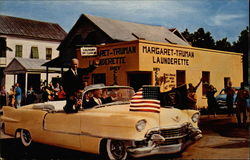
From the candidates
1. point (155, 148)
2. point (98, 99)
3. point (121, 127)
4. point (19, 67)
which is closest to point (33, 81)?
point (19, 67)

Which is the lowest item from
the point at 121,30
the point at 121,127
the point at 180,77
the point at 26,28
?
the point at 121,127

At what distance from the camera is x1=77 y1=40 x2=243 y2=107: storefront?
330 inches

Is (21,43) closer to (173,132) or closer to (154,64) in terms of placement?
(154,64)

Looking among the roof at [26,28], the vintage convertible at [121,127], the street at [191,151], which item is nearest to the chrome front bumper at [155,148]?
the vintage convertible at [121,127]

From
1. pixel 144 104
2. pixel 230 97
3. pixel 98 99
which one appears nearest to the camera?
pixel 144 104

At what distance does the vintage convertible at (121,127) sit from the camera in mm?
3525

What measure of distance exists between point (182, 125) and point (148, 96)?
2.19 feet

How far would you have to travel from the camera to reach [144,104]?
156 inches

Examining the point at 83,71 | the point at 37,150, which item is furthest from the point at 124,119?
the point at 37,150

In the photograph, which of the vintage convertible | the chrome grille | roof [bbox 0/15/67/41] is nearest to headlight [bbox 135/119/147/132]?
the vintage convertible

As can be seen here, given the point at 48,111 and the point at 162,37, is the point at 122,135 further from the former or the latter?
the point at 162,37

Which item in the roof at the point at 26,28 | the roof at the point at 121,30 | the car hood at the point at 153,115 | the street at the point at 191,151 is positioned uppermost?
the roof at the point at 121,30

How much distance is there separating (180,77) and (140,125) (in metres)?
5.90

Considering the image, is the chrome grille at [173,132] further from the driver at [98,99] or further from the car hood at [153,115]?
the driver at [98,99]
